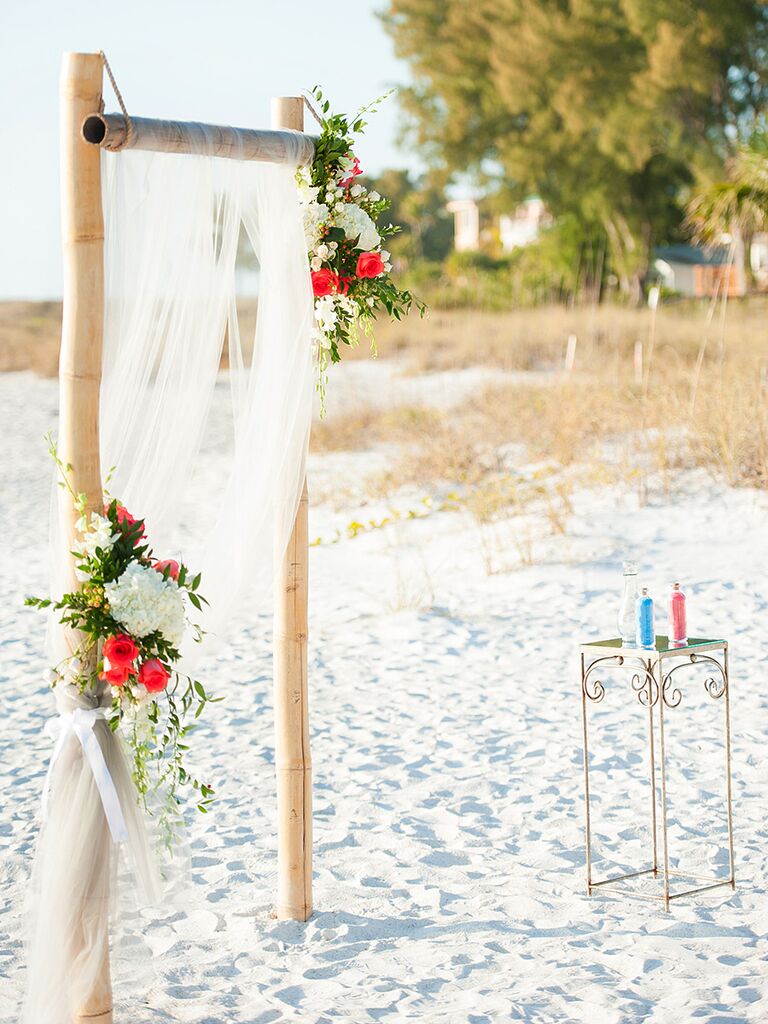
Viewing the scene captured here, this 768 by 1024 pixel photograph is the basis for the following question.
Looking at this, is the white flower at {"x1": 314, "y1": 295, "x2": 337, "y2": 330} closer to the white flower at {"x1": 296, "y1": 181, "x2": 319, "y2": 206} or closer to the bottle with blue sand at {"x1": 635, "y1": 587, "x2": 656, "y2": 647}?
the white flower at {"x1": 296, "y1": 181, "x2": 319, "y2": 206}

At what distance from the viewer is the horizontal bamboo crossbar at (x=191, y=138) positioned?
117 inches

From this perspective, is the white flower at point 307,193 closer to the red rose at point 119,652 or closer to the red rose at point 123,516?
the red rose at point 123,516

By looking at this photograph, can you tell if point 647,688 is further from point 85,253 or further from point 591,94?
point 591,94

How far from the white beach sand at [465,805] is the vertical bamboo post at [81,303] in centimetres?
71

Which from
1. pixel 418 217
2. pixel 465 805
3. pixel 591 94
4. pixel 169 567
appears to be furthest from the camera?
pixel 418 217

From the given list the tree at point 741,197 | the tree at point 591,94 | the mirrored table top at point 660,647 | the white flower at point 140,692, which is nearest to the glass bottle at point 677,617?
→ the mirrored table top at point 660,647

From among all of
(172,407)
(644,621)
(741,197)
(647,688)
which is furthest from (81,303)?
(741,197)

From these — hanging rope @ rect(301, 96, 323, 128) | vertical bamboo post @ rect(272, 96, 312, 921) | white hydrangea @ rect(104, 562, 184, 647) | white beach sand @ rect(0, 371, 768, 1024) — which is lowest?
white beach sand @ rect(0, 371, 768, 1024)

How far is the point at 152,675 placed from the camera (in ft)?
9.82

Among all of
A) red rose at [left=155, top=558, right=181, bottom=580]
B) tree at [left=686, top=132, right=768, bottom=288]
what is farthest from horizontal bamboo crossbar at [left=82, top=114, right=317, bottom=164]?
tree at [left=686, top=132, right=768, bottom=288]

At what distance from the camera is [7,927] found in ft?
12.2

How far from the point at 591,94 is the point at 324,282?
74.0 ft

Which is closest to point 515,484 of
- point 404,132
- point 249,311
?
point 249,311

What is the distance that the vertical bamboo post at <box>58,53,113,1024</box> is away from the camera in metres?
2.94
